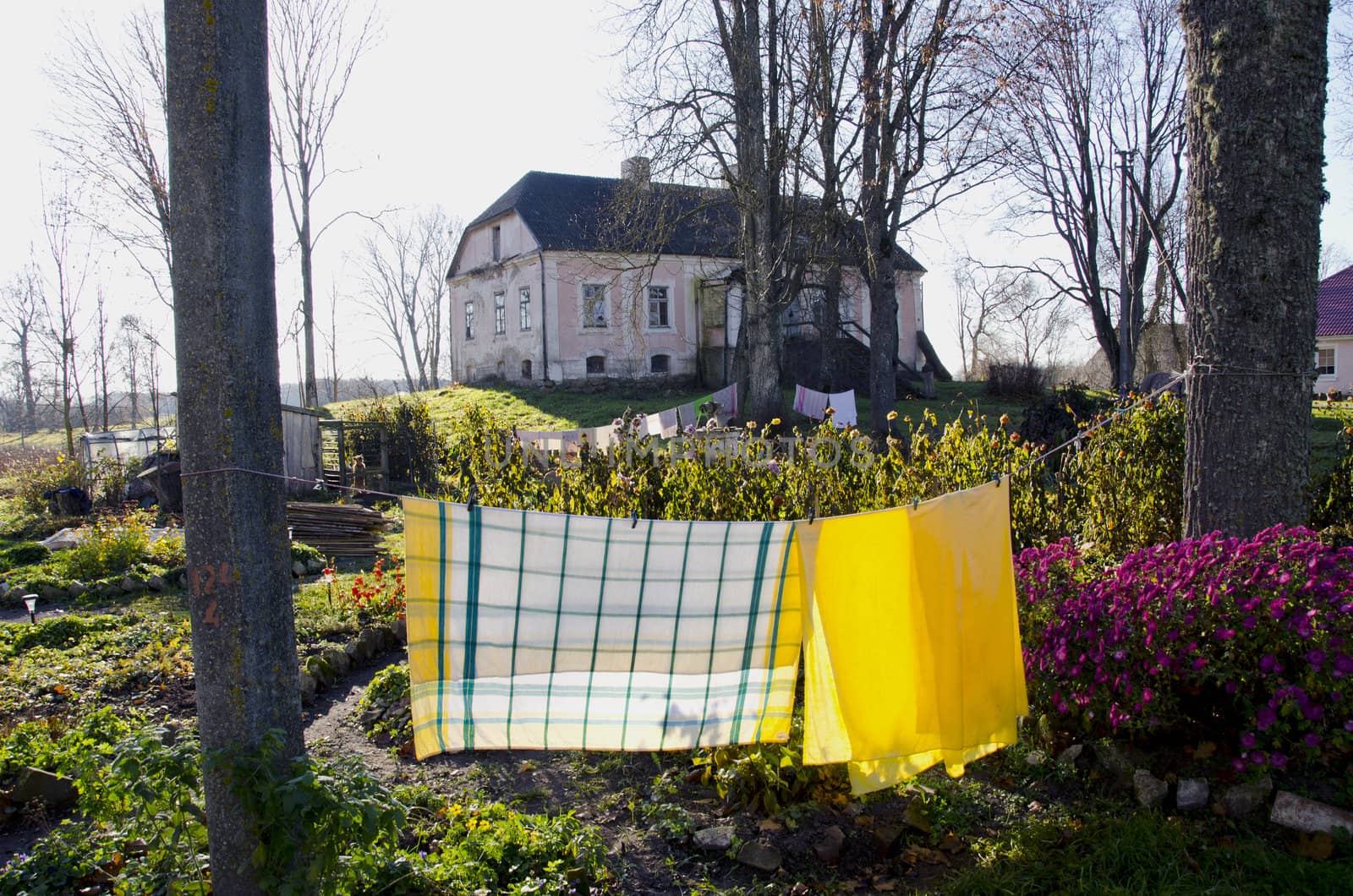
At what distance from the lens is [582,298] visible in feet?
97.8

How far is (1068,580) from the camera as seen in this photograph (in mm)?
4172

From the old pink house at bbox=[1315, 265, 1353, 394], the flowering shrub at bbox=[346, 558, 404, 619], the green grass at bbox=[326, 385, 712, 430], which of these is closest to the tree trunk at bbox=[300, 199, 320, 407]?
the green grass at bbox=[326, 385, 712, 430]

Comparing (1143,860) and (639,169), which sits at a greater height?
(639,169)

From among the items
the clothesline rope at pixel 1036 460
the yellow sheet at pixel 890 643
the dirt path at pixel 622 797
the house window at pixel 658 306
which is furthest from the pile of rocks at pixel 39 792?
the house window at pixel 658 306

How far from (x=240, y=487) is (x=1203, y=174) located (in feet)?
15.9

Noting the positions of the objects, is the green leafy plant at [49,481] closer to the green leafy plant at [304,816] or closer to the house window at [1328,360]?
the green leafy plant at [304,816]

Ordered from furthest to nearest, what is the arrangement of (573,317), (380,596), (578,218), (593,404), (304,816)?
(578,218)
(573,317)
(593,404)
(380,596)
(304,816)

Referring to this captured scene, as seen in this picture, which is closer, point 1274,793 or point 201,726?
point 201,726

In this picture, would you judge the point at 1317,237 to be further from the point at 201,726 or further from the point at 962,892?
the point at 201,726

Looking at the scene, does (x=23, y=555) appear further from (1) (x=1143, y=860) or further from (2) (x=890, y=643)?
(1) (x=1143, y=860)

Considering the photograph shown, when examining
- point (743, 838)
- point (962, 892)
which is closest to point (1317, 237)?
point (962, 892)

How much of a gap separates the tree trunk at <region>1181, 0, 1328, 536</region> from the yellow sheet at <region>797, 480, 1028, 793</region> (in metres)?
2.11

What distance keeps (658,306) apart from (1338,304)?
30.6 meters

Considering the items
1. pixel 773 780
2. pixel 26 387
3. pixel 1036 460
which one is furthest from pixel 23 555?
pixel 26 387
